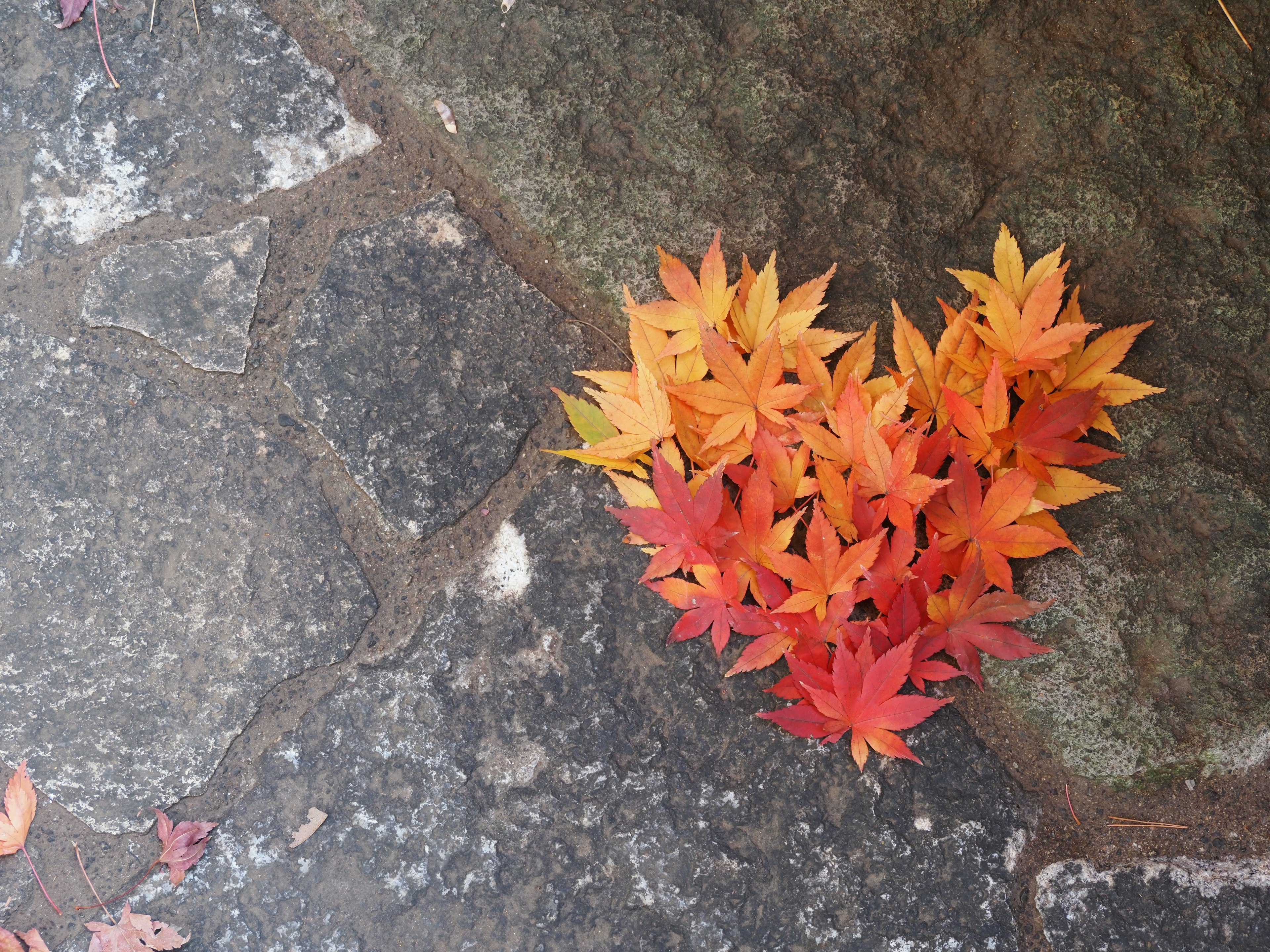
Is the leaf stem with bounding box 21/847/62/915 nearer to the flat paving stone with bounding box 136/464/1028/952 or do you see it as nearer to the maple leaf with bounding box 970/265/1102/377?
the flat paving stone with bounding box 136/464/1028/952

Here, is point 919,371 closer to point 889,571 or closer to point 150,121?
point 889,571

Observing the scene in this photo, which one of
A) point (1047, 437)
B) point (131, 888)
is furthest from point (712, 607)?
point (131, 888)

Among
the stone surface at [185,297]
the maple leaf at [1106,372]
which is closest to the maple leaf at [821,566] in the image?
the maple leaf at [1106,372]

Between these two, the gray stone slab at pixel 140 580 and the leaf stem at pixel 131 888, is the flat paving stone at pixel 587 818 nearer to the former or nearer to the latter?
the leaf stem at pixel 131 888

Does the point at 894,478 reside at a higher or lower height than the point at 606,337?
lower

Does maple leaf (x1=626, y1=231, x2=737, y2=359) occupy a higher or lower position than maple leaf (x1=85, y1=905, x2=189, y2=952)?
higher

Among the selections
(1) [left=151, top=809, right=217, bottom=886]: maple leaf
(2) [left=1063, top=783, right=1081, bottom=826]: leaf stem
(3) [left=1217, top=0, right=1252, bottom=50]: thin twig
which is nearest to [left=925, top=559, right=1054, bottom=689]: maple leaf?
(2) [left=1063, top=783, right=1081, bottom=826]: leaf stem

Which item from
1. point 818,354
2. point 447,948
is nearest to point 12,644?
point 447,948
